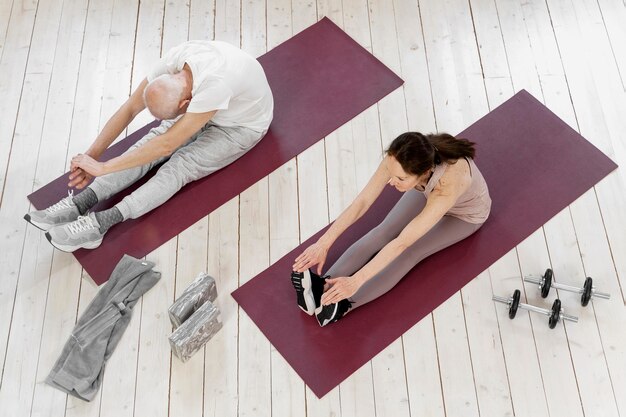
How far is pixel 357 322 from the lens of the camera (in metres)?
3.47

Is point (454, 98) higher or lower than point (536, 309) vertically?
higher

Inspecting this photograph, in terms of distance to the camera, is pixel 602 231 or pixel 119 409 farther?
pixel 602 231

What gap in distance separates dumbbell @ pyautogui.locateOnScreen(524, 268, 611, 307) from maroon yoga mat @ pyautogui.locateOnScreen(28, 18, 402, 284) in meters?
1.29

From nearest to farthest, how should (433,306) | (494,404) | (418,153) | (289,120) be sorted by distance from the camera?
(418,153)
(494,404)
(433,306)
(289,120)

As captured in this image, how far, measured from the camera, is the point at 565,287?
3463 millimetres

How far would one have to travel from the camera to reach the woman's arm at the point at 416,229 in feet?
10.2

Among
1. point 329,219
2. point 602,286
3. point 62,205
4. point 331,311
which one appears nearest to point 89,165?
point 62,205

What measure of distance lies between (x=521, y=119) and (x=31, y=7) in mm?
2873

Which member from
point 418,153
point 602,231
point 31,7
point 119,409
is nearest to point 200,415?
point 119,409

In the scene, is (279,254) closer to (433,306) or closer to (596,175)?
(433,306)

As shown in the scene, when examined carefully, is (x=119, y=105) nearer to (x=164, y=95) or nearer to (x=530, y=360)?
(x=164, y=95)

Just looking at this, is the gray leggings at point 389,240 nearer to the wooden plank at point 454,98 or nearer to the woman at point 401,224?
the woman at point 401,224

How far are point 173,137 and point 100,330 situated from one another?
0.91 metres

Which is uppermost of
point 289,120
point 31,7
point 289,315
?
point 31,7
